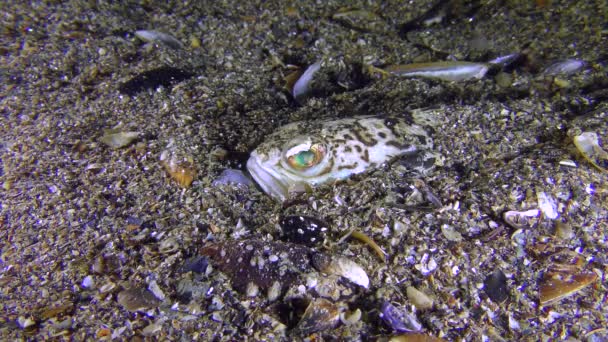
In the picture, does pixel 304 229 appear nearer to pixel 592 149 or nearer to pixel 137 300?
pixel 137 300

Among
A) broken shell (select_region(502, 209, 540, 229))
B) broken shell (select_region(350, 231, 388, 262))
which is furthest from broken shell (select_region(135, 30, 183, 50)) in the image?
broken shell (select_region(502, 209, 540, 229))

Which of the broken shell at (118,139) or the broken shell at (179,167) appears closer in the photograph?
the broken shell at (179,167)

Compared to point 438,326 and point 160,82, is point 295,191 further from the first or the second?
point 160,82

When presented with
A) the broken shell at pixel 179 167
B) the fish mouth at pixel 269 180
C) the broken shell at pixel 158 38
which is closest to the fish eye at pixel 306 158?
the fish mouth at pixel 269 180

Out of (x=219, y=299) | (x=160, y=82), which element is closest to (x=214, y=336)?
(x=219, y=299)

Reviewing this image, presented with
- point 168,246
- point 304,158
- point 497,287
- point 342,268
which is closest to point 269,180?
point 304,158

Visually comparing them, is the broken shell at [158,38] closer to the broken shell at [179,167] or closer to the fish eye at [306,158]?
the broken shell at [179,167]
